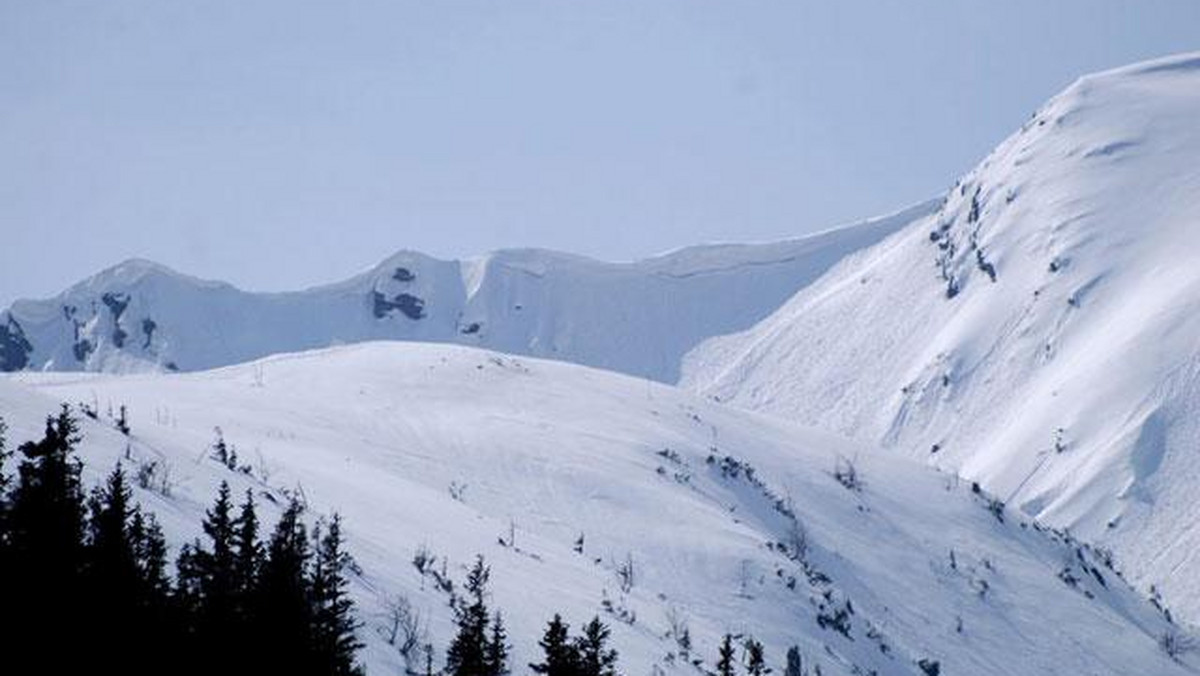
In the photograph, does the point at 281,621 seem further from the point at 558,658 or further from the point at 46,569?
the point at 558,658

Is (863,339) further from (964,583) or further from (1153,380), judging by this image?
(964,583)

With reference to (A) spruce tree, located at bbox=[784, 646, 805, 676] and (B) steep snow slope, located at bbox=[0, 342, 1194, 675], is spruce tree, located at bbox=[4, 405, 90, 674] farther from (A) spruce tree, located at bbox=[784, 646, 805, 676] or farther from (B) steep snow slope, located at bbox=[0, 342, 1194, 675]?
(A) spruce tree, located at bbox=[784, 646, 805, 676]

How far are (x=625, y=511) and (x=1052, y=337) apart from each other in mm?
104059

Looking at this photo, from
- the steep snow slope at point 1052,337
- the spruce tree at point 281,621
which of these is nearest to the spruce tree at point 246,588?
the spruce tree at point 281,621

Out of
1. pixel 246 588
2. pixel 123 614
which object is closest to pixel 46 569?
pixel 123 614

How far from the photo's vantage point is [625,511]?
4888 cm

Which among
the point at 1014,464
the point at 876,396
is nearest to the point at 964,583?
the point at 1014,464

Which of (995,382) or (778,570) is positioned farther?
(995,382)

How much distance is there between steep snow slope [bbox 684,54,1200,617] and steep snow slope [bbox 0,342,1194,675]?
43.1 meters

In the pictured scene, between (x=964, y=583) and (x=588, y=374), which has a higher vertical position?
(x=588, y=374)

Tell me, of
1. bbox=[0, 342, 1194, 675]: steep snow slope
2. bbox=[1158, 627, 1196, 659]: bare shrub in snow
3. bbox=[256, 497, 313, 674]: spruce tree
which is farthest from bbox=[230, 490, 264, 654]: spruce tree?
bbox=[1158, 627, 1196, 659]: bare shrub in snow

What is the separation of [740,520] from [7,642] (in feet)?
125

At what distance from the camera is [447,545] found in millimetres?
37188

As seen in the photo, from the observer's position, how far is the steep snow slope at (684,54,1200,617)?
111562 millimetres
